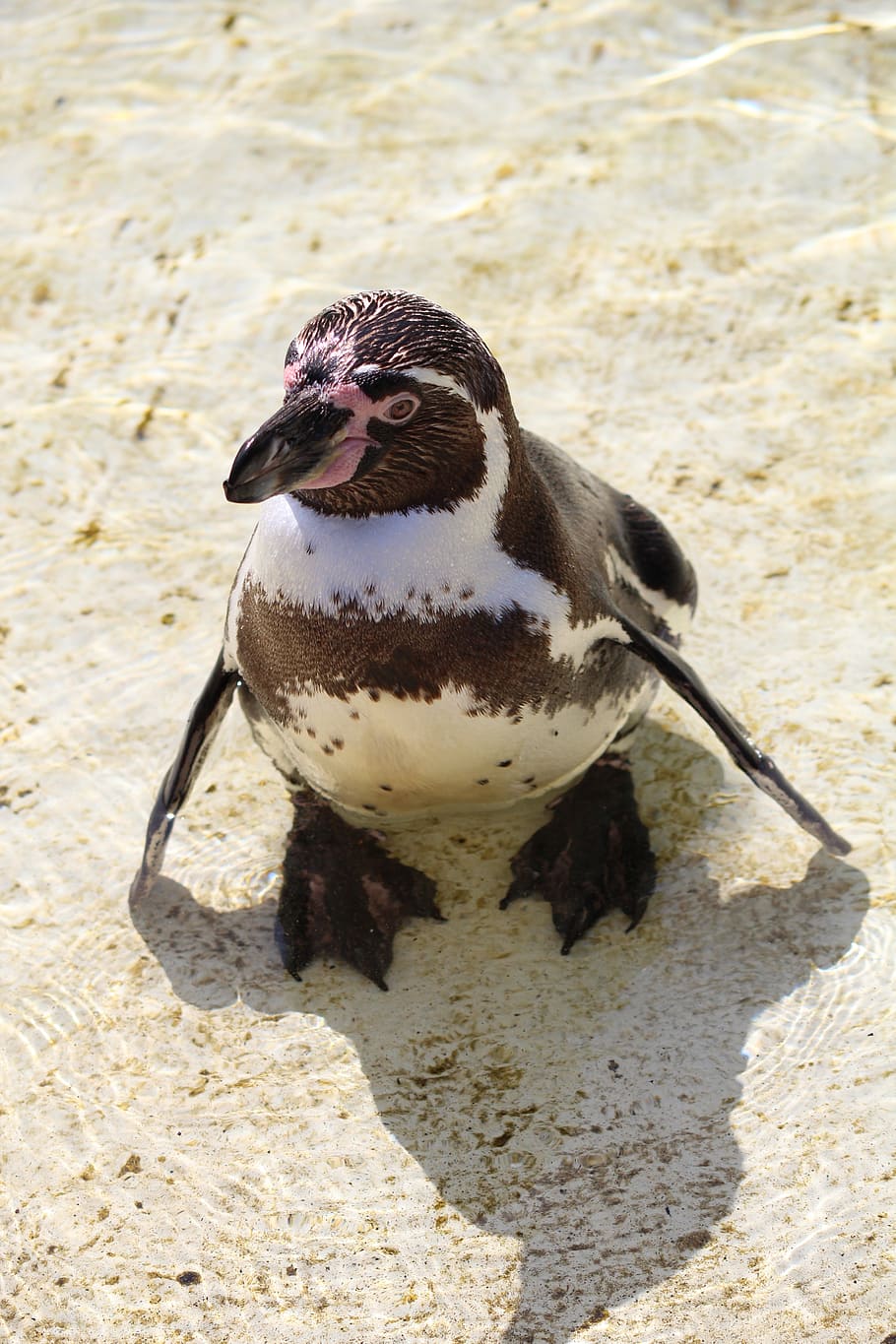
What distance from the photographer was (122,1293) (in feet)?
6.97

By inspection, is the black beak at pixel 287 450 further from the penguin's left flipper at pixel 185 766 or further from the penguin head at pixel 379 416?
the penguin's left flipper at pixel 185 766

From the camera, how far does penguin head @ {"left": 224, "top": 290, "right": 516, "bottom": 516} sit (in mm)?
2031

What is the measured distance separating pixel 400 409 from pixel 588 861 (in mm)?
996

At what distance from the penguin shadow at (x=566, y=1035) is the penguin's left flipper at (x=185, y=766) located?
13 centimetres

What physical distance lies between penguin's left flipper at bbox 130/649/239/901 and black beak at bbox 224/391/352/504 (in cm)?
68

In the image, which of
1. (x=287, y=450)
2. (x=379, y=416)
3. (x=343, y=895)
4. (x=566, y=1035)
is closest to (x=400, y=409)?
(x=379, y=416)

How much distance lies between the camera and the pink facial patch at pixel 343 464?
82.0 inches

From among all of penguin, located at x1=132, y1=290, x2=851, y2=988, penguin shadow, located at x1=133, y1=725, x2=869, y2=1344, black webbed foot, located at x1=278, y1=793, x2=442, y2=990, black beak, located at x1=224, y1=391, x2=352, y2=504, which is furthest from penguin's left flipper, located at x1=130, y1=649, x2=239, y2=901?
black beak, located at x1=224, y1=391, x2=352, y2=504

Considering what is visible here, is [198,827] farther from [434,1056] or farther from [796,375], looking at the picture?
[796,375]

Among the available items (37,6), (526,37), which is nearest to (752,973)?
(526,37)

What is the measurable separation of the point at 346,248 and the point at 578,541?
2.18m

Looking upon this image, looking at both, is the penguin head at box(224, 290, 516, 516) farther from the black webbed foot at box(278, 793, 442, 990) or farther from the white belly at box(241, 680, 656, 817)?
the black webbed foot at box(278, 793, 442, 990)

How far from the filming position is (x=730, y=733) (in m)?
2.54

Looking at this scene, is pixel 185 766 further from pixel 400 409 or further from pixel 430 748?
pixel 400 409
